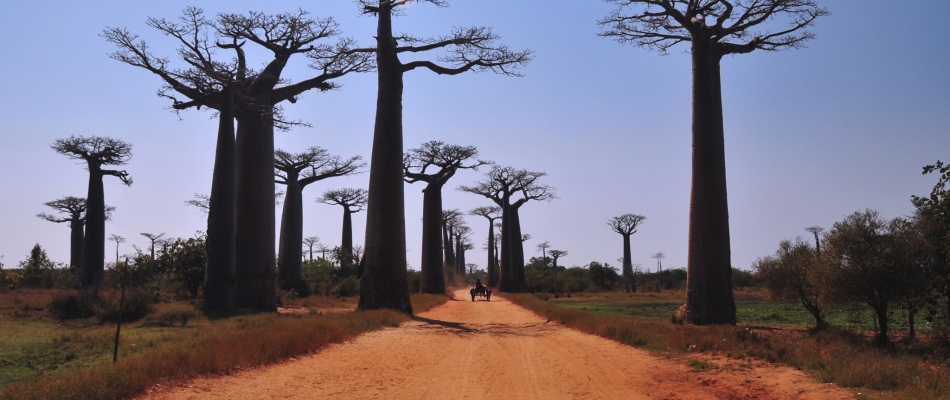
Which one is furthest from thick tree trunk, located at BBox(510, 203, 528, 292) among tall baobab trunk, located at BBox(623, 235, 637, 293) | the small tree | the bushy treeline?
the bushy treeline

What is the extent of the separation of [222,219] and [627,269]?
43052 mm

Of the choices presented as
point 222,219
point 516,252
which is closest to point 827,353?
point 222,219

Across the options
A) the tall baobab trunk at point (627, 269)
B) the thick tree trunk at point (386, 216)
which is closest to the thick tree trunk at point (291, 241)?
the thick tree trunk at point (386, 216)

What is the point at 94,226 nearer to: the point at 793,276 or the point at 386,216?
the point at 386,216

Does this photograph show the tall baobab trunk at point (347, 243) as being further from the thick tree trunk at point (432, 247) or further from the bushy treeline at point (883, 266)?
the bushy treeline at point (883, 266)

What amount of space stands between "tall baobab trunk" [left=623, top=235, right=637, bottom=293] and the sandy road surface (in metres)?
41.3

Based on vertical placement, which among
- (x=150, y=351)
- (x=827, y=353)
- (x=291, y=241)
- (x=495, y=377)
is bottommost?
(x=495, y=377)

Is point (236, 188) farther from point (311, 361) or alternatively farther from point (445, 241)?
point (445, 241)

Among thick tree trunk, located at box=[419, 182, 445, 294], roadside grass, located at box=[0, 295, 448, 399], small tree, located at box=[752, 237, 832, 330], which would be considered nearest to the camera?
roadside grass, located at box=[0, 295, 448, 399]

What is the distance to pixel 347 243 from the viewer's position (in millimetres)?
42250

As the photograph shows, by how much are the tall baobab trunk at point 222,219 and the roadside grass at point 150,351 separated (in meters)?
2.18

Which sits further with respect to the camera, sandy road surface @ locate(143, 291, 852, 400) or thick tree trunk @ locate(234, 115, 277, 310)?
thick tree trunk @ locate(234, 115, 277, 310)

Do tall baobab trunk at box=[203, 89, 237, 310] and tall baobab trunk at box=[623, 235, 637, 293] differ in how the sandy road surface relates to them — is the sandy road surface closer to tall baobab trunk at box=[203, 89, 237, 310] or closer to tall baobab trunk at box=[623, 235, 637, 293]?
tall baobab trunk at box=[203, 89, 237, 310]

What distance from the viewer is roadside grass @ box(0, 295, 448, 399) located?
214 inches
